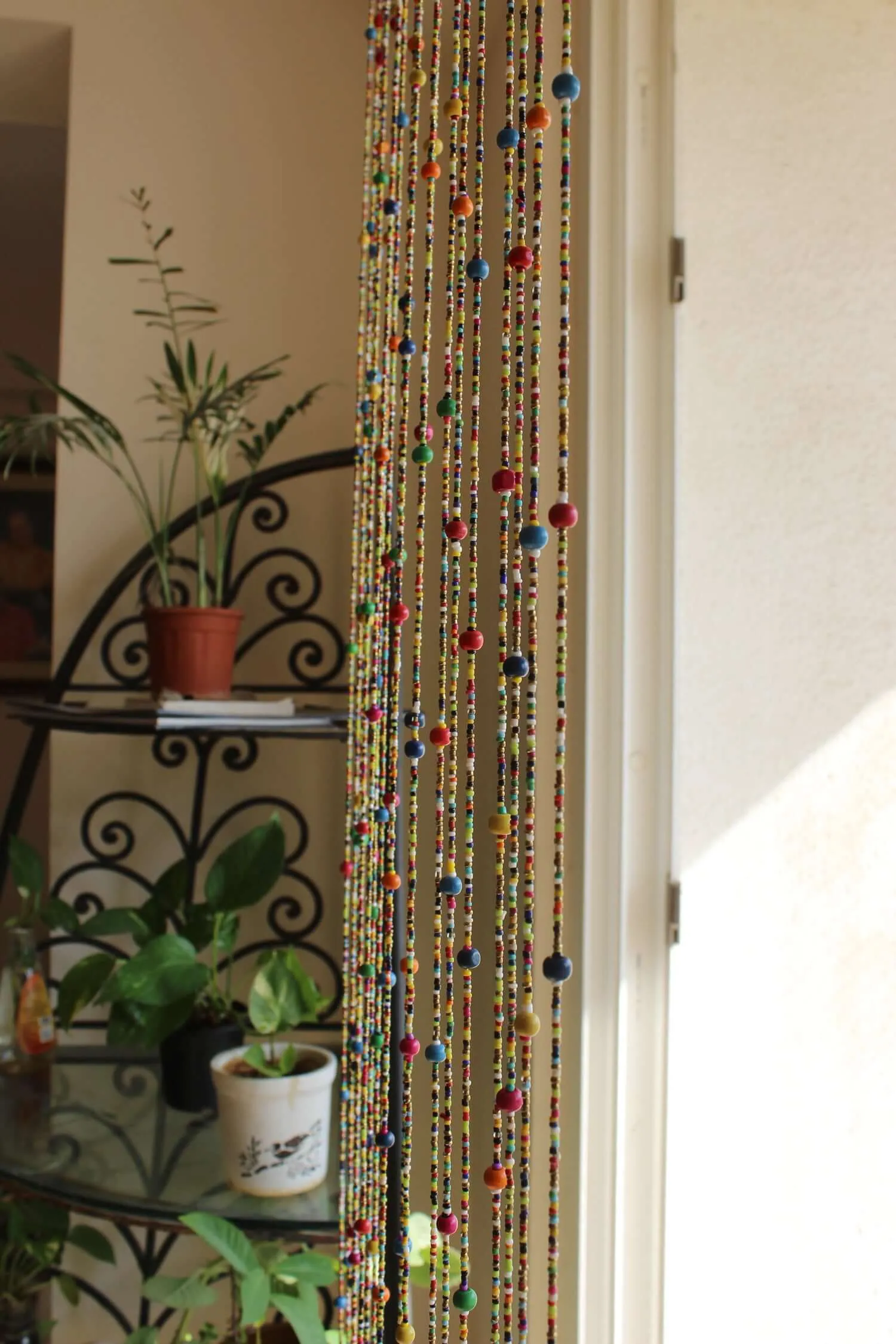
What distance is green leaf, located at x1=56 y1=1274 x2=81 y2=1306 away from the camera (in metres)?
1.40

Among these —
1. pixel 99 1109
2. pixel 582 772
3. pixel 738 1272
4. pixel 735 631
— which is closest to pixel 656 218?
pixel 735 631

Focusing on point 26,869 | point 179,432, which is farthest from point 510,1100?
point 179,432

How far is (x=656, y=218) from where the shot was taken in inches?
34.9

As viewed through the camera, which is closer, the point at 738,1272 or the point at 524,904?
the point at 524,904

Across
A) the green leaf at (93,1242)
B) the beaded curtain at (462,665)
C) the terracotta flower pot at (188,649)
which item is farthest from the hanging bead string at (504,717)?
the green leaf at (93,1242)

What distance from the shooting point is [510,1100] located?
48 cm

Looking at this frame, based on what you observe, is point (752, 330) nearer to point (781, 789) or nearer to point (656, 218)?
point (656, 218)

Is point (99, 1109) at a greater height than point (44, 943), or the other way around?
point (44, 943)

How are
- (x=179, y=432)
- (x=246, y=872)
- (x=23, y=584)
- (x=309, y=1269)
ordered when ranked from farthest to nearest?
(x=23, y=584) < (x=179, y=432) < (x=246, y=872) < (x=309, y=1269)

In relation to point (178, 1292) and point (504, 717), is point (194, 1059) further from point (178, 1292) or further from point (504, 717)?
point (504, 717)

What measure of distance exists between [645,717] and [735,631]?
143 millimetres

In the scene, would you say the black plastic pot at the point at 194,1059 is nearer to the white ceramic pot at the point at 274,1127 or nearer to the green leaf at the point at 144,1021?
the green leaf at the point at 144,1021

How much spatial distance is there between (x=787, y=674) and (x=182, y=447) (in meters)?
1.02

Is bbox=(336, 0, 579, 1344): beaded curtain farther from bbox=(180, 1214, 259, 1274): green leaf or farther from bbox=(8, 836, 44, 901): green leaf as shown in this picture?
bbox=(8, 836, 44, 901): green leaf
